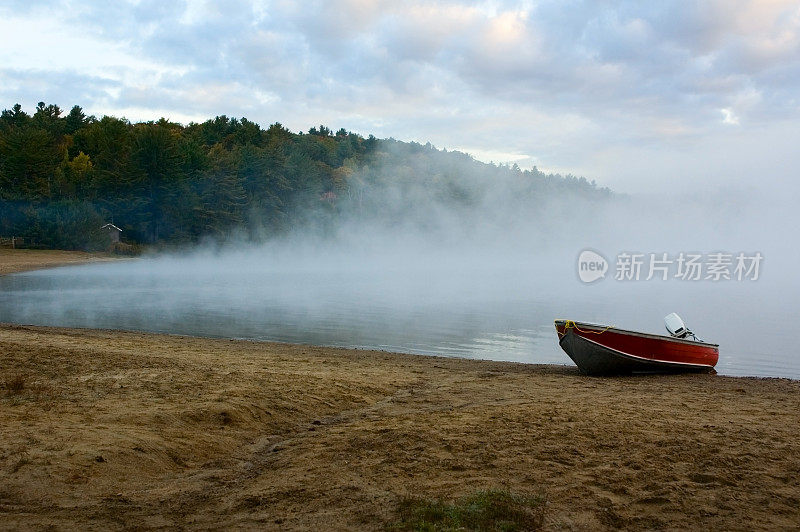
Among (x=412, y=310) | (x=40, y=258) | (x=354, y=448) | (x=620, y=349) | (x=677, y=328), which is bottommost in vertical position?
(x=354, y=448)

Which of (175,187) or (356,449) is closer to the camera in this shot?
(356,449)

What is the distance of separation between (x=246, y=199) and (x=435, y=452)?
80667mm

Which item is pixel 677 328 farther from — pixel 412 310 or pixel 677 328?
pixel 412 310

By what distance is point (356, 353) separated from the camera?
54.4ft

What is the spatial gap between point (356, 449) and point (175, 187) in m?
72.1

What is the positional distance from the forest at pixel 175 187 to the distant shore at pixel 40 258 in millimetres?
2425

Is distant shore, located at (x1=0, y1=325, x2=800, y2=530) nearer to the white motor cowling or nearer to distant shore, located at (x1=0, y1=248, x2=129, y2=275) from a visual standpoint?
the white motor cowling

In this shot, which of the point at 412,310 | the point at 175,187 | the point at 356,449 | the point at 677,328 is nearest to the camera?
the point at 356,449

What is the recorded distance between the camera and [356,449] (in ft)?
24.0

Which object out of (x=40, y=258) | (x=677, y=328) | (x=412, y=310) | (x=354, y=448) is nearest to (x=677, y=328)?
(x=677, y=328)

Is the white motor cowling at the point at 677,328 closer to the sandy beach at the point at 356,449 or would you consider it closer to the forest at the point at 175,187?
the sandy beach at the point at 356,449

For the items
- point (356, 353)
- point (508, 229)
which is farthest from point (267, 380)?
point (508, 229)

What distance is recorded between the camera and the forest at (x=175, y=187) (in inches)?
2667

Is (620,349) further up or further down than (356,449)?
further up
